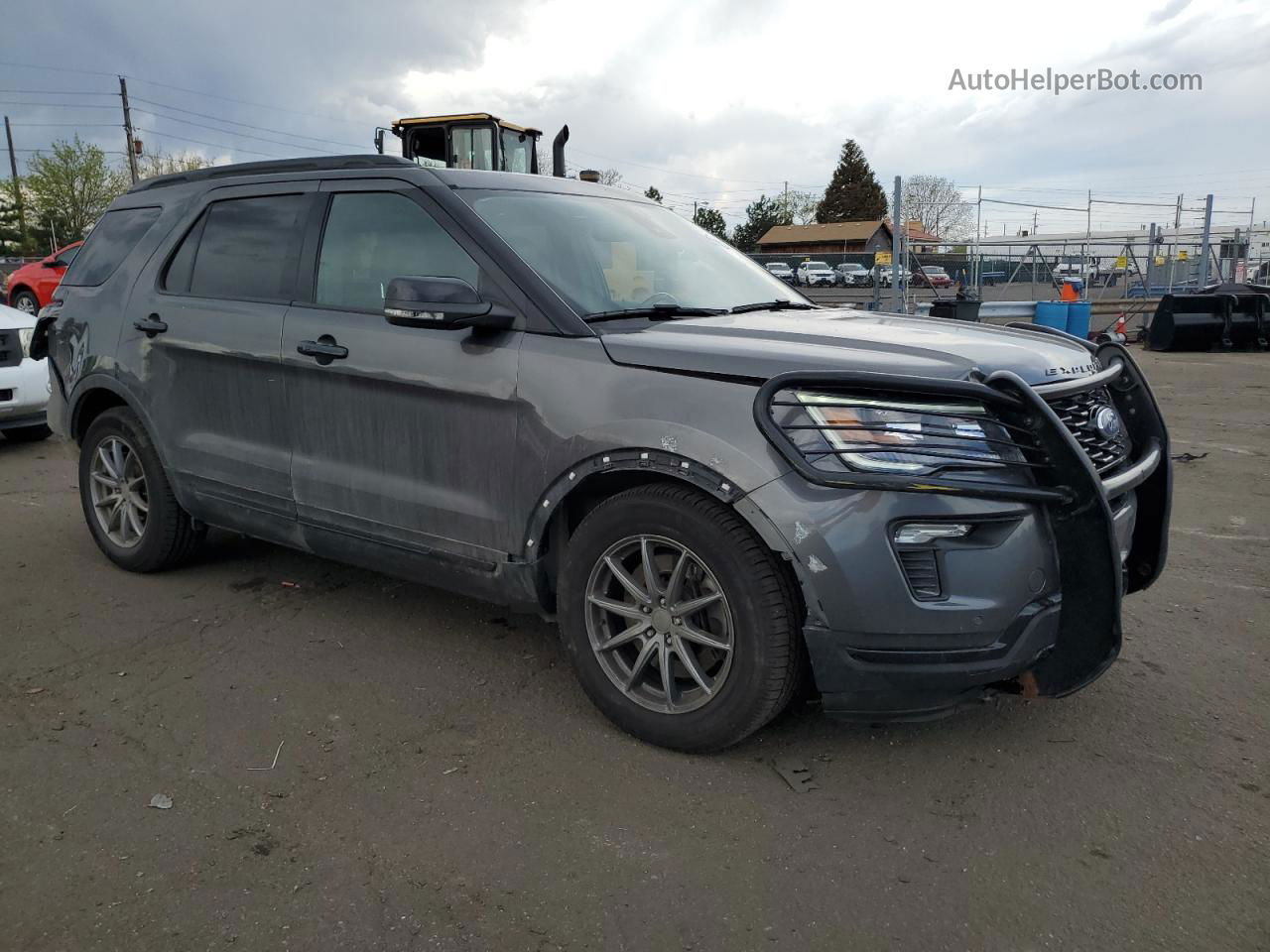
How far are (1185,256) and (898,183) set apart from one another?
44.7 feet

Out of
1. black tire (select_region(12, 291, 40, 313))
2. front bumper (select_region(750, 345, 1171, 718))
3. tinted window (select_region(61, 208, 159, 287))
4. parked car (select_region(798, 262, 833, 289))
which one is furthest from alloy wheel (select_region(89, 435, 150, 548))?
parked car (select_region(798, 262, 833, 289))

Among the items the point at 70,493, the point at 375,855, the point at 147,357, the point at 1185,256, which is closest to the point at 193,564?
the point at 147,357

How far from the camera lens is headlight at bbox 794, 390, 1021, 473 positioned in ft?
8.84

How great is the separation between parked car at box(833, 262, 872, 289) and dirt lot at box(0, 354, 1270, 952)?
40.9m

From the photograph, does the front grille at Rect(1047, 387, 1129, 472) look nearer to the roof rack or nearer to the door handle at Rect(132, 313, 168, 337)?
the roof rack

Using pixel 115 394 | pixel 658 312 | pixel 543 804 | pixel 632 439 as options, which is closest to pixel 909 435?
pixel 632 439

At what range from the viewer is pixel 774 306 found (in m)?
→ 4.07

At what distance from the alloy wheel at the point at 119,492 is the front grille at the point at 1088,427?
402 cm

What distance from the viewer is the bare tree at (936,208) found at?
3487 inches

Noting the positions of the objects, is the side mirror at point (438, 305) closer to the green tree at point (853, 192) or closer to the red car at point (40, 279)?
the red car at point (40, 279)

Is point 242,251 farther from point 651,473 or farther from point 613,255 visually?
point 651,473

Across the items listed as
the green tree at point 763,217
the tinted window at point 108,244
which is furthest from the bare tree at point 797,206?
the tinted window at point 108,244

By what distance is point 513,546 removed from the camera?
11.1ft

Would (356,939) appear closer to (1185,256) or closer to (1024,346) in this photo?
(1024,346)
